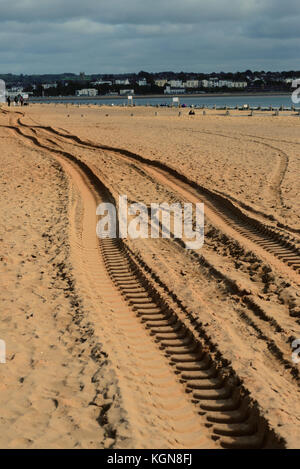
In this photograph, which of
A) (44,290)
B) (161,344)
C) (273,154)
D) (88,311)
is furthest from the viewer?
(273,154)

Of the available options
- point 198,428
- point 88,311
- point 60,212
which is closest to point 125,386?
point 198,428

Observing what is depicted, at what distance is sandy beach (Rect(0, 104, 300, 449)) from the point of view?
13.8 feet

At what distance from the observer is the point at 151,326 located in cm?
593

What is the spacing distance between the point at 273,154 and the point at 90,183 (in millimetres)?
8110

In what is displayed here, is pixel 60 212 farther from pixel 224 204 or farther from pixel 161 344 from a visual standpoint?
pixel 161 344

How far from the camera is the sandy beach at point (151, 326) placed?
13.8 feet

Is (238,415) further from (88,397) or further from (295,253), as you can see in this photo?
(295,253)

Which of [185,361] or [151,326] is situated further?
[151,326]

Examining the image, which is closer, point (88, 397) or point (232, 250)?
point (88, 397)

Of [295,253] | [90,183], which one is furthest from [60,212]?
[295,253]

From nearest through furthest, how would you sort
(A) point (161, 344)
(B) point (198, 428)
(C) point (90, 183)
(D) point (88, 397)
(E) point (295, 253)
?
(B) point (198, 428)
(D) point (88, 397)
(A) point (161, 344)
(E) point (295, 253)
(C) point (90, 183)

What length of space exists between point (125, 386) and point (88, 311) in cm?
171

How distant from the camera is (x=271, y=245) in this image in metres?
8.62

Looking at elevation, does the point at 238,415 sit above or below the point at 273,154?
below
